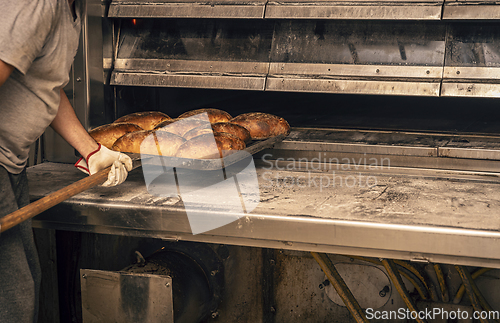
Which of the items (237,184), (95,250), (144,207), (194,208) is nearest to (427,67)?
(237,184)

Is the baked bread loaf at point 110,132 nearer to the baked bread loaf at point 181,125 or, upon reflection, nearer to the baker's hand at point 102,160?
the baked bread loaf at point 181,125

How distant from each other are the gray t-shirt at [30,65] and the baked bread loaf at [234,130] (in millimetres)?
664

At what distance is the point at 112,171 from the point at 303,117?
1.22 metres

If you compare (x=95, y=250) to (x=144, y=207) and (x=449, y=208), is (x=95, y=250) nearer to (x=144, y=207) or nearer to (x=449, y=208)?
(x=144, y=207)

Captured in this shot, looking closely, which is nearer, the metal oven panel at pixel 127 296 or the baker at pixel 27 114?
the baker at pixel 27 114

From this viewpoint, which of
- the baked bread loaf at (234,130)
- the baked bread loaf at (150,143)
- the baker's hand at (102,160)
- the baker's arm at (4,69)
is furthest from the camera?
the baked bread loaf at (234,130)

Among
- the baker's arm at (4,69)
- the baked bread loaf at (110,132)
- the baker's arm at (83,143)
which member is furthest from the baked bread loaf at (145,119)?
the baker's arm at (4,69)

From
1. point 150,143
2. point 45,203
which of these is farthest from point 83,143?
point 45,203

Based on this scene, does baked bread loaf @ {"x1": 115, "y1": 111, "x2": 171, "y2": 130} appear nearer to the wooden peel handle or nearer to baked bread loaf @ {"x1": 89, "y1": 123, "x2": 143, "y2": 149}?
baked bread loaf @ {"x1": 89, "y1": 123, "x2": 143, "y2": 149}

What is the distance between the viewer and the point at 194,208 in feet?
4.48

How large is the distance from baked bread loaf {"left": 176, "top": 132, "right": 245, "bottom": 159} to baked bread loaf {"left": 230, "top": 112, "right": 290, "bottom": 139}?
0.30m

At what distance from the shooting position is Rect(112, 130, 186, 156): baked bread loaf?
5.47 feet

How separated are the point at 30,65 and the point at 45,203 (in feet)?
1.20

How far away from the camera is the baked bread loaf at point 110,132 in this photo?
1.84m
